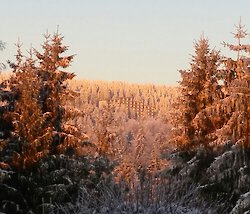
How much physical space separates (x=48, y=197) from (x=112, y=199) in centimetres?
767

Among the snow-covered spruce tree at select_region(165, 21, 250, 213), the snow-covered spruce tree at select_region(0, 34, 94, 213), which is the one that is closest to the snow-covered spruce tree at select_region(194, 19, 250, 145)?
the snow-covered spruce tree at select_region(165, 21, 250, 213)

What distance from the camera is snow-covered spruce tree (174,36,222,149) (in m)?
22.8

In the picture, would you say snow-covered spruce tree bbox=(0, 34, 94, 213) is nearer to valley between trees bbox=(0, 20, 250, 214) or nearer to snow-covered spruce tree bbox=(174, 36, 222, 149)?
valley between trees bbox=(0, 20, 250, 214)

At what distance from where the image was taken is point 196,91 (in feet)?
75.7

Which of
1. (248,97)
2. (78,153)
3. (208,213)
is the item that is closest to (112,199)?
(208,213)

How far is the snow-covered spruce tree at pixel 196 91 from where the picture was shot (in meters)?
22.8

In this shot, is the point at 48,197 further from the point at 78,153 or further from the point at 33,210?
the point at 78,153

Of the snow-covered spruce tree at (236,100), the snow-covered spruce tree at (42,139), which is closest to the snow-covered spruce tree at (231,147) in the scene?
the snow-covered spruce tree at (236,100)

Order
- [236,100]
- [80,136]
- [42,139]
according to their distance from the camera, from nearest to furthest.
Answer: [236,100]
[42,139]
[80,136]

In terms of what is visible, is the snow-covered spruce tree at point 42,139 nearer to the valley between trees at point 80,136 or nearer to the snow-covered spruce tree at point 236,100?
the valley between trees at point 80,136

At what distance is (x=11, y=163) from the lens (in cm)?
2166

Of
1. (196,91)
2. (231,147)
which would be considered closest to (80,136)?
(196,91)

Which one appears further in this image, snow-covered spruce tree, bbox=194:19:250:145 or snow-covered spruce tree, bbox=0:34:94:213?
snow-covered spruce tree, bbox=0:34:94:213

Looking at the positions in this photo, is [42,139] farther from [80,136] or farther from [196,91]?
[196,91]
